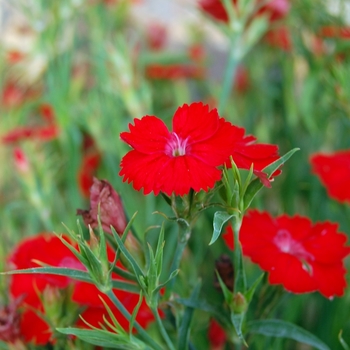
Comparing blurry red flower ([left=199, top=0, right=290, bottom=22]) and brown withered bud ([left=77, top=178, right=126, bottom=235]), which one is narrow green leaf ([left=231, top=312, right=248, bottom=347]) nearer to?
brown withered bud ([left=77, top=178, right=126, bottom=235])

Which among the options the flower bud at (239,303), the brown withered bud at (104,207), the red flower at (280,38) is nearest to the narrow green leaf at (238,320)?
the flower bud at (239,303)

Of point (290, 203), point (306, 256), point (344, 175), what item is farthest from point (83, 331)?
point (290, 203)

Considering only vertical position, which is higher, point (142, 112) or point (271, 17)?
point (271, 17)

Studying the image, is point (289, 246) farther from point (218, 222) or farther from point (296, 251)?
point (218, 222)

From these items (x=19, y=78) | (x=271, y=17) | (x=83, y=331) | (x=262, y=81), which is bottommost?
(x=19, y=78)

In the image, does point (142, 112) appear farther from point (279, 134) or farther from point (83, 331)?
point (83, 331)

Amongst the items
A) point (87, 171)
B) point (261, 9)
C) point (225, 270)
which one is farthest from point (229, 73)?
point (225, 270)
